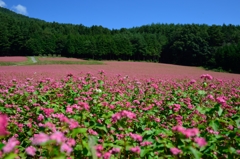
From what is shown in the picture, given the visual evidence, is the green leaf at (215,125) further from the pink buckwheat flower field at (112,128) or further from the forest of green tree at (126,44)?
the forest of green tree at (126,44)

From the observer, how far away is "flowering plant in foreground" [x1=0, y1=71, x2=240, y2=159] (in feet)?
7.00

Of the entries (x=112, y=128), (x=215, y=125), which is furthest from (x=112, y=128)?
(x=215, y=125)

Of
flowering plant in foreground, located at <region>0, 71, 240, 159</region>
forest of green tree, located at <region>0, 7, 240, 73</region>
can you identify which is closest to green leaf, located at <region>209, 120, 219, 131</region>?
flowering plant in foreground, located at <region>0, 71, 240, 159</region>

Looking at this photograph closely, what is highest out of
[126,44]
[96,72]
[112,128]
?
[126,44]

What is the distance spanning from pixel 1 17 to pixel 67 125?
102829 millimetres

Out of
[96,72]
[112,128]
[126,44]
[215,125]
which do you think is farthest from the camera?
[126,44]

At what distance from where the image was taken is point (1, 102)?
4648 mm

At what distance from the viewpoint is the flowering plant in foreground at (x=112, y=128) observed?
84.0 inches

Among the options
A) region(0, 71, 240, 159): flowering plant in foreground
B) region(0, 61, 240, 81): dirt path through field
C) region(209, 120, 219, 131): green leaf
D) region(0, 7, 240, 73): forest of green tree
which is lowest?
region(0, 61, 240, 81): dirt path through field

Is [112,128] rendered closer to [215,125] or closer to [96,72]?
[215,125]

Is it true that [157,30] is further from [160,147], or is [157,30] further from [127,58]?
[160,147]

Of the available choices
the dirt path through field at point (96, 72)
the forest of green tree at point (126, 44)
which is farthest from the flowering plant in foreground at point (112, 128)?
the forest of green tree at point (126, 44)

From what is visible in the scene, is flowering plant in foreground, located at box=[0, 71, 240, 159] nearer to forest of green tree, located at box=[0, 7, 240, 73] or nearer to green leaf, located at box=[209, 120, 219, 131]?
green leaf, located at box=[209, 120, 219, 131]

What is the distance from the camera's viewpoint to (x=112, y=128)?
3209 millimetres
